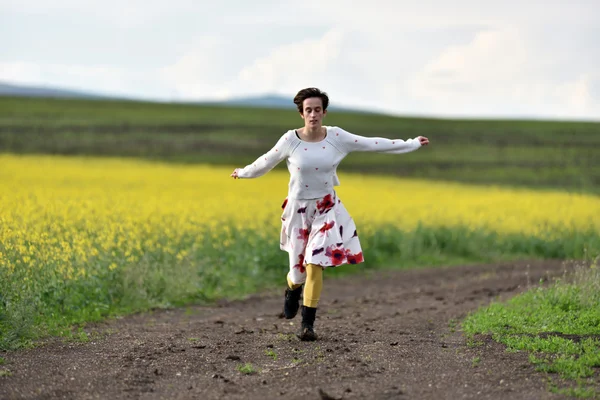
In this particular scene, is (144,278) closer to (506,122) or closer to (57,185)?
(57,185)

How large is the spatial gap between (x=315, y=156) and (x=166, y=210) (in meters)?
8.17

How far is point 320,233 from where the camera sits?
8328 millimetres

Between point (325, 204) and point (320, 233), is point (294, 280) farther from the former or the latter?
point (325, 204)

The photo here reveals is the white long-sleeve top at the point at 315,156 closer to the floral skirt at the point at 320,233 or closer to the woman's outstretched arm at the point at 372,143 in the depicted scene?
the woman's outstretched arm at the point at 372,143

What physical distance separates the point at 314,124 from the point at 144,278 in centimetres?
492

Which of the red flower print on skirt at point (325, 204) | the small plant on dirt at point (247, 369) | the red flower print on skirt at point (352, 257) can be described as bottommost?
the small plant on dirt at point (247, 369)

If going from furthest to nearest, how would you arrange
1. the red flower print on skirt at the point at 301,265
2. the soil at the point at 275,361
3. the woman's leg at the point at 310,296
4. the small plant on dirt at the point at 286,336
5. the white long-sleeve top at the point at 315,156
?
the small plant on dirt at the point at 286,336
the red flower print on skirt at the point at 301,265
the woman's leg at the point at 310,296
the white long-sleeve top at the point at 315,156
the soil at the point at 275,361

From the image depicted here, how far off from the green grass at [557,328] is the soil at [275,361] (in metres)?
0.18

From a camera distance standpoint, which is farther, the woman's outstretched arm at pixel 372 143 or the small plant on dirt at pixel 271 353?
the woman's outstretched arm at pixel 372 143

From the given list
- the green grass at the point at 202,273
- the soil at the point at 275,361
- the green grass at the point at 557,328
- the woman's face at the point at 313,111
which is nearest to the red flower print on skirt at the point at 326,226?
the woman's face at the point at 313,111

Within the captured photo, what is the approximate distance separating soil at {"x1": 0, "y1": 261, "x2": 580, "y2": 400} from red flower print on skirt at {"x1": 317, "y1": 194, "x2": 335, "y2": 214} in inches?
51.1

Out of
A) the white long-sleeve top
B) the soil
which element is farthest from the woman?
the soil

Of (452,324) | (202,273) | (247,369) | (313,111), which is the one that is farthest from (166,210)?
(247,369)

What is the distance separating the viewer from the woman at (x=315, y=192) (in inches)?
324
